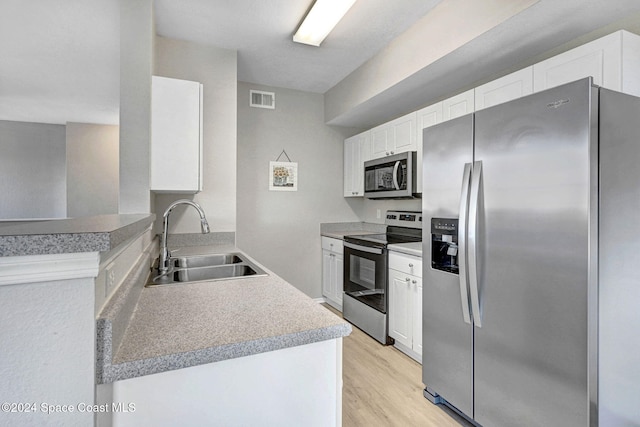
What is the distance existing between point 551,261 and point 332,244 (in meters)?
2.61

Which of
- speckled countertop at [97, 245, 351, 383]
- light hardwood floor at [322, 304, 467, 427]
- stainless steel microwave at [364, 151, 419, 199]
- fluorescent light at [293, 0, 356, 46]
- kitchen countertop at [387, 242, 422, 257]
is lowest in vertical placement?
light hardwood floor at [322, 304, 467, 427]

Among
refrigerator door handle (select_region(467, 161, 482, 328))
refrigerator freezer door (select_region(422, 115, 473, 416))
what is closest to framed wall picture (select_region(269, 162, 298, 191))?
refrigerator freezer door (select_region(422, 115, 473, 416))

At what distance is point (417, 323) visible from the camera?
8.19 feet

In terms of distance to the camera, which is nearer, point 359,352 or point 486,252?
point 486,252

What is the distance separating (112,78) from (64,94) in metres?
0.99

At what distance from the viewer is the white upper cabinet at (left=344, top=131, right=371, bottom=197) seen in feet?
12.4

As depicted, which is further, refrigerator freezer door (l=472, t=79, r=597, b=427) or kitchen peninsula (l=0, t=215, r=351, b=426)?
refrigerator freezer door (l=472, t=79, r=597, b=427)

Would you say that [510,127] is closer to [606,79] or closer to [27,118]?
[606,79]

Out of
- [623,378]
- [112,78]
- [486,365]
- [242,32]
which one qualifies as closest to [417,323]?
[486,365]

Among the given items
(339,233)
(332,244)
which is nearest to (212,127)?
(332,244)

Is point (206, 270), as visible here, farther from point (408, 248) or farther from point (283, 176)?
point (283, 176)

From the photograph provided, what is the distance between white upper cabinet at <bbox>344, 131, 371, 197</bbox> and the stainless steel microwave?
18 cm

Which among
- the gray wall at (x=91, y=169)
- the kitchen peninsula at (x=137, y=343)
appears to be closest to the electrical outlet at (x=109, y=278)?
the kitchen peninsula at (x=137, y=343)

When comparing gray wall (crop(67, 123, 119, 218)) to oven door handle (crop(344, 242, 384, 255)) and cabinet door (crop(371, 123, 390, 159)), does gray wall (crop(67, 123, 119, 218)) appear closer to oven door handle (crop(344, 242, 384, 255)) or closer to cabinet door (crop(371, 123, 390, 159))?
oven door handle (crop(344, 242, 384, 255))
